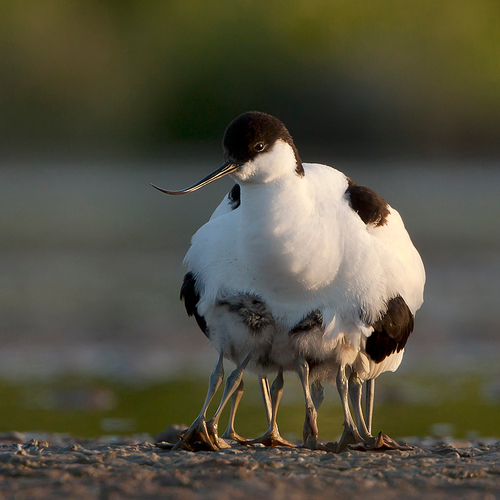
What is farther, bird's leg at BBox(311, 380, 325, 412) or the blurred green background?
the blurred green background

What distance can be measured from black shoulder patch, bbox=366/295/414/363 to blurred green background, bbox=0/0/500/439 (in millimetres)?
4015

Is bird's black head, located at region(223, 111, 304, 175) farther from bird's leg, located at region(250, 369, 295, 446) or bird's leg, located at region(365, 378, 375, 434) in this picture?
bird's leg, located at region(365, 378, 375, 434)

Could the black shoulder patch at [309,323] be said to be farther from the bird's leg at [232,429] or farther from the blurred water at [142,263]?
the blurred water at [142,263]

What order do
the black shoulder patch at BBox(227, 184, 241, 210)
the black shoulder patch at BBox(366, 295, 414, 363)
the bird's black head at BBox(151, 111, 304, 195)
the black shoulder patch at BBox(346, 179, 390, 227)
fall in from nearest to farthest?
→ 1. the bird's black head at BBox(151, 111, 304, 195)
2. the black shoulder patch at BBox(366, 295, 414, 363)
3. the black shoulder patch at BBox(346, 179, 390, 227)
4. the black shoulder patch at BBox(227, 184, 241, 210)

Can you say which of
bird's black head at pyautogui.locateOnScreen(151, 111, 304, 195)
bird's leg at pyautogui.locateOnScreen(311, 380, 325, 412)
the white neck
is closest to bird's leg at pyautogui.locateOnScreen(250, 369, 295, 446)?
bird's leg at pyautogui.locateOnScreen(311, 380, 325, 412)

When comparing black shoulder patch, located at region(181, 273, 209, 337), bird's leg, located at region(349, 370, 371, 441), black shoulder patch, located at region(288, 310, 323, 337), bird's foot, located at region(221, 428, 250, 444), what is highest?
black shoulder patch, located at region(181, 273, 209, 337)

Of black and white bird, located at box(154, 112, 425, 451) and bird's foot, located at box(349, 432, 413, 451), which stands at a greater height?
black and white bird, located at box(154, 112, 425, 451)

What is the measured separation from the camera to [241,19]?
27.8 metres

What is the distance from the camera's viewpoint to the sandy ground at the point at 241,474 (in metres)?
3.82

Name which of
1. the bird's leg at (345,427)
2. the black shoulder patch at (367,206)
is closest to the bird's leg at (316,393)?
the bird's leg at (345,427)

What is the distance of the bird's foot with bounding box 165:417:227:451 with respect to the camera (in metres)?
5.00

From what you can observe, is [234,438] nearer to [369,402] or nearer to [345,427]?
[345,427]

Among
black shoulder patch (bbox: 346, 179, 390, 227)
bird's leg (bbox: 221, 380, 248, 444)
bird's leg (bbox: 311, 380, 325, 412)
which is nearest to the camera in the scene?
black shoulder patch (bbox: 346, 179, 390, 227)

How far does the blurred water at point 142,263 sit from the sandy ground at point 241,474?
3.90 meters
